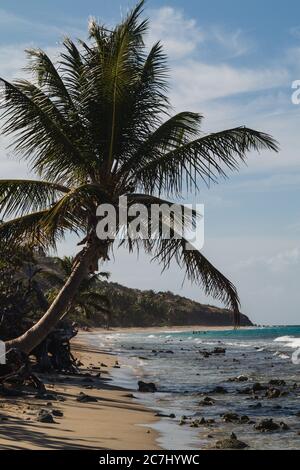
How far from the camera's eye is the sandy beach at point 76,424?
1019 centimetres

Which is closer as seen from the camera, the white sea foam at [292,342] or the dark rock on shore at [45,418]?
the dark rock on shore at [45,418]

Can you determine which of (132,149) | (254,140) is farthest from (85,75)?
(254,140)

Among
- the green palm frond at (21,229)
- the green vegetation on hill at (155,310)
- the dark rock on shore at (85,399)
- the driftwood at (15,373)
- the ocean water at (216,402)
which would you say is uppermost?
the green vegetation on hill at (155,310)

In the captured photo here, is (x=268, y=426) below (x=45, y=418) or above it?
below

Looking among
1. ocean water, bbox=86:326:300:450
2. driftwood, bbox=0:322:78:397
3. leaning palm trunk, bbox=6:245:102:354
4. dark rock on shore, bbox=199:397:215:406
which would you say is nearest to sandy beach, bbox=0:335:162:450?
driftwood, bbox=0:322:78:397

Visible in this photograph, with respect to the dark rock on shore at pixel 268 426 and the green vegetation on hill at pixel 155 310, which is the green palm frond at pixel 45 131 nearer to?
the dark rock on shore at pixel 268 426

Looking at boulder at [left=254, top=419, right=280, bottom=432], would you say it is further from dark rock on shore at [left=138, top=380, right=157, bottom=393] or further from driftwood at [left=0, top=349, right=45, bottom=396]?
dark rock on shore at [left=138, top=380, right=157, bottom=393]

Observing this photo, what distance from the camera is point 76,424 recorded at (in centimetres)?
1245

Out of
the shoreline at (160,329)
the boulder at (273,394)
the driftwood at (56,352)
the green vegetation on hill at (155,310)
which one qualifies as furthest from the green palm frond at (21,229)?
the green vegetation on hill at (155,310)

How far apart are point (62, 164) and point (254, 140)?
4047 mm

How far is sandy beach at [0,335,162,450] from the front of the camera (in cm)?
1019

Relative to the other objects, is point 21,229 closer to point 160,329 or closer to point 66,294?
point 66,294

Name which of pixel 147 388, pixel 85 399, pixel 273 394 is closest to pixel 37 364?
pixel 147 388
